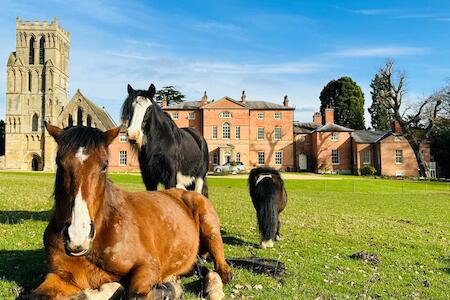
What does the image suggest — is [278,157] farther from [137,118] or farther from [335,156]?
[137,118]

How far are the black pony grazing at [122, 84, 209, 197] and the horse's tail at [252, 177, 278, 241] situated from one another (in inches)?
64.3

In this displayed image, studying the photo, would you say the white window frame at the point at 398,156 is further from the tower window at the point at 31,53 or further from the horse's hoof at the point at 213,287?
the tower window at the point at 31,53

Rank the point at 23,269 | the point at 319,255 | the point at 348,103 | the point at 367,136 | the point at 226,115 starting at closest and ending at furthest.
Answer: the point at 23,269, the point at 319,255, the point at 367,136, the point at 226,115, the point at 348,103

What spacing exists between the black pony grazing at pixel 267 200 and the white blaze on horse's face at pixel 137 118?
2.90 metres

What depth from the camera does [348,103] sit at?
3265 inches

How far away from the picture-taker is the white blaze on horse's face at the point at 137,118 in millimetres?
6695

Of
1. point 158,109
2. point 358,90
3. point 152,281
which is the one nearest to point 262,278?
point 152,281

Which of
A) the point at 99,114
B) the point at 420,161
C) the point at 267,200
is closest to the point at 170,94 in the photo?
the point at 99,114

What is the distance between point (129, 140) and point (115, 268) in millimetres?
3604

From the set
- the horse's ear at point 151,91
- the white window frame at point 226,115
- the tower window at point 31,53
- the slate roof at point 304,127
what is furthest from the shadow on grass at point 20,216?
the tower window at point 31,53

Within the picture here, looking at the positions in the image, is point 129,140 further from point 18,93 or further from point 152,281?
point 18,93

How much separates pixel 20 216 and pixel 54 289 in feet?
27.2

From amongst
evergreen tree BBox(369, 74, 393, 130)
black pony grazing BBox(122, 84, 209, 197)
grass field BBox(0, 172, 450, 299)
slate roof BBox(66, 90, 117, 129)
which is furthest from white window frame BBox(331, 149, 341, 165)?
black pony grazing BBox(122, 84, 209, 197)

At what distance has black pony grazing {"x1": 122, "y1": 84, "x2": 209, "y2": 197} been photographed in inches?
270
